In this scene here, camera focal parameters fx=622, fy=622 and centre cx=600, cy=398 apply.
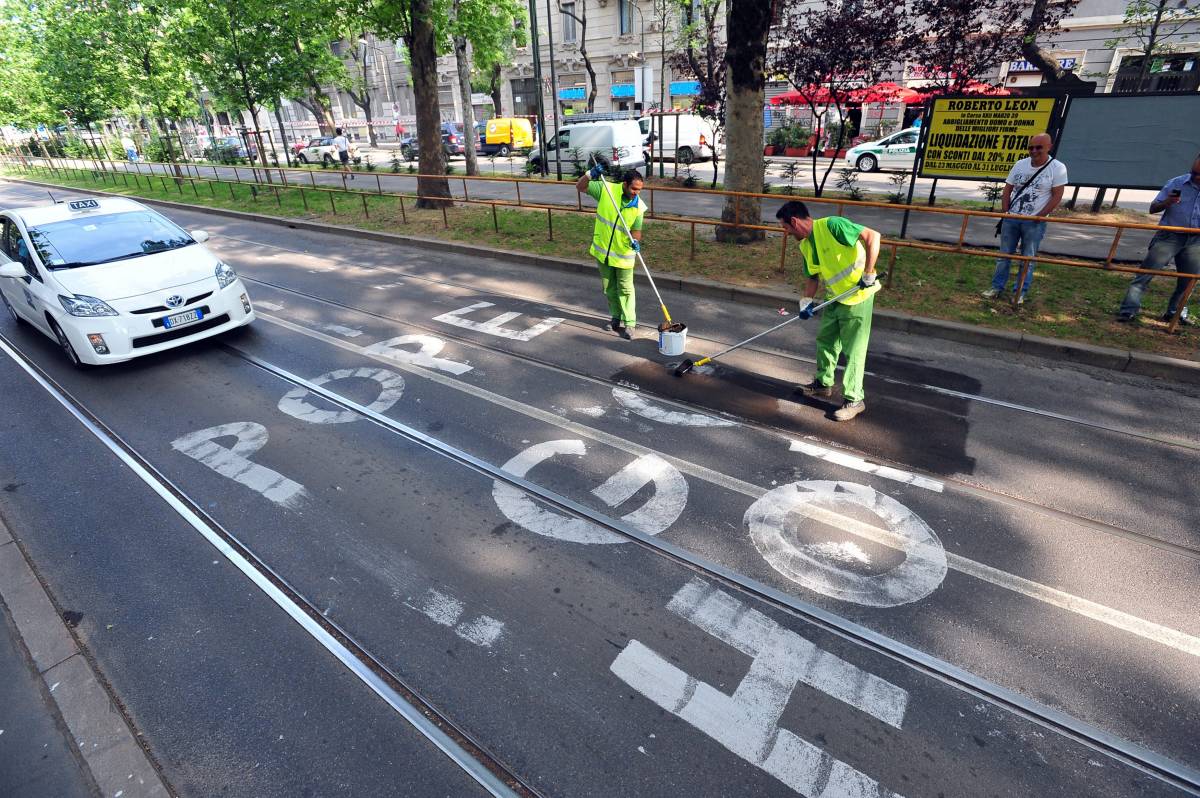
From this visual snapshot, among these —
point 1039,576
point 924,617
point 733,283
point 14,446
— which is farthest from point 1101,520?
point 14,446

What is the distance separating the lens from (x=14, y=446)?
557 cm

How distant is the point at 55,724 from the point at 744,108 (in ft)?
35.4

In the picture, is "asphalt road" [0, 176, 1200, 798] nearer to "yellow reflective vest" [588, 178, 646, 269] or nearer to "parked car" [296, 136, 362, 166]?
"yellow reflective vest" [588, 178, 646, 269]

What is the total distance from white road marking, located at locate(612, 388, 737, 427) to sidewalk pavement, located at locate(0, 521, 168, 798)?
13.3 feet

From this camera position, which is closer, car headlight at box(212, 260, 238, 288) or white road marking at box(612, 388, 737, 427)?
white road marking at box(612, 388, 737, 427)

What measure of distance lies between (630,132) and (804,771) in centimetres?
2230

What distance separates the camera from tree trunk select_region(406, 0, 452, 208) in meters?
14.3

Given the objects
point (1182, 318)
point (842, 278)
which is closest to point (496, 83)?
point (1182, 318)

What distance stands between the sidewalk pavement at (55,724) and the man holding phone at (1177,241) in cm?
954

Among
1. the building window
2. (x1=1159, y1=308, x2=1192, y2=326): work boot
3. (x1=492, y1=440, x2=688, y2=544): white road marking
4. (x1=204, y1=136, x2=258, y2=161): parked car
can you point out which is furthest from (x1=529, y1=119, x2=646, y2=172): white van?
(x1=204, y1=136, x2=258, y2=161): parked car

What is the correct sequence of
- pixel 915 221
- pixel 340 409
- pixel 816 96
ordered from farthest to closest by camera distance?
1. pixel 816 96
2. pixel 915 221
3. pixel 340 409

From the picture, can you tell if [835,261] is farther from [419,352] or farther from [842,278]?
[419,352]

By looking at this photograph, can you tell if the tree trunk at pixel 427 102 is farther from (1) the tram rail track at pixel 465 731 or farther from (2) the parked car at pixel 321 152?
(2) the parked car at pixel 321 152

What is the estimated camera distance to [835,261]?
5.12 meters
